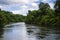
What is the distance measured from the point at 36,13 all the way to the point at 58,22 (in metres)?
61.8

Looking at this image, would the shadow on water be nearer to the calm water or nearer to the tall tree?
the calm water

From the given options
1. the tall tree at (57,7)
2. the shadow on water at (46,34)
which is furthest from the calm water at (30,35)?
the tall tree at (57,7)

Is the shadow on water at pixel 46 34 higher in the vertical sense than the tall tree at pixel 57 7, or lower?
lower

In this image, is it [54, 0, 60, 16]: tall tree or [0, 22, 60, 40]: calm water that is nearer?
[0, 22, 60, 40]: calm water

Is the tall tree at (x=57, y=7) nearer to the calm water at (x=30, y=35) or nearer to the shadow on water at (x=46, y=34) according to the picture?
the calm water at (x=30, y=35)

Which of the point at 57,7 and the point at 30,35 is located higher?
the point at 57,7

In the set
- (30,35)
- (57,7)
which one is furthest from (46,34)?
(57,7)

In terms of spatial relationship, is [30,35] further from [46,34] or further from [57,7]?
[57,7]

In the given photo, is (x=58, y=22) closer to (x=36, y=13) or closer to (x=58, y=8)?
(x=58, y=8)

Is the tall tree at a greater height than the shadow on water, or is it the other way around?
the tall tree

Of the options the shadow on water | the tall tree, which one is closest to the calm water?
the shadow on water

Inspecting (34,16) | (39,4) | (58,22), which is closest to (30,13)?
(34,16)

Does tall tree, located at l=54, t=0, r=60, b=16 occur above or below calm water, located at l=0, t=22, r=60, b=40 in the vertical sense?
above

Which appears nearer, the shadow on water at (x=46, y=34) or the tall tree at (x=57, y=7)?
the shadow on water at (x=46, y=34)
